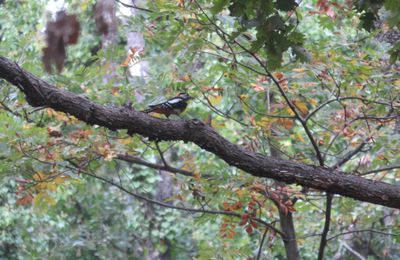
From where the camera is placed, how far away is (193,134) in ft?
8.29

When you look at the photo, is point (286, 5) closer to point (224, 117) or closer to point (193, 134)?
point (193, 134)

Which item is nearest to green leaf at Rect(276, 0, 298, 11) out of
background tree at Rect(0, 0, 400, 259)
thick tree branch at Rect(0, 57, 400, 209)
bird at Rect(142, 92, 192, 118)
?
background tree at Rect(0, 0, 400, 259)

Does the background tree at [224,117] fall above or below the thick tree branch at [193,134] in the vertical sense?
above

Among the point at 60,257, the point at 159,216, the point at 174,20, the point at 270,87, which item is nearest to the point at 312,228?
the point at 159,216

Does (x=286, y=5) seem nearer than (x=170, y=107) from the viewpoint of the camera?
Yes

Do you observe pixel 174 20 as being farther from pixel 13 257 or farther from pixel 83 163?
pixel 13 257

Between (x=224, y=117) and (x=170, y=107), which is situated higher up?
(x=224, y=117)

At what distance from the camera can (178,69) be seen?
383cm

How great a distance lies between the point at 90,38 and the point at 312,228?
4.92 meters

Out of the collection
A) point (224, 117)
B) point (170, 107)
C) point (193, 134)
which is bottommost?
point (193, 134)

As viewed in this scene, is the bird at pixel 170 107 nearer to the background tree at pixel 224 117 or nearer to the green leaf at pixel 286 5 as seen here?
the background tree at pixel 224 117

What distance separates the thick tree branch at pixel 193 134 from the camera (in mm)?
2350

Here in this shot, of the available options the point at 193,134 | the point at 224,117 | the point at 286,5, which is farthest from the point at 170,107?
the point at 286,5

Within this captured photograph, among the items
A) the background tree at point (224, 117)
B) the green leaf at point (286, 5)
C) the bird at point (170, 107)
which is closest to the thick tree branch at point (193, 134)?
the background tree at point (224, 117)
